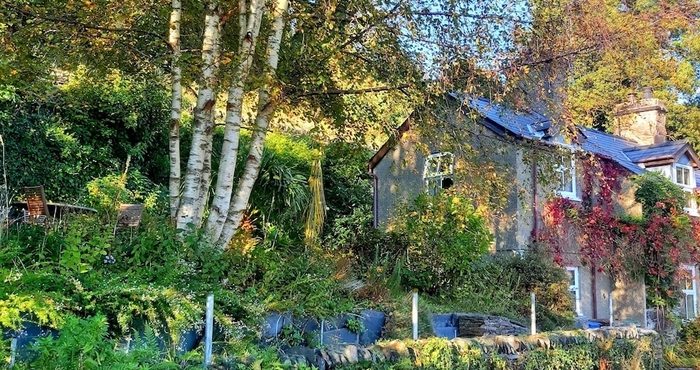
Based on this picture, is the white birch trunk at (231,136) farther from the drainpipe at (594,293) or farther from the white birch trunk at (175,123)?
the drainpipe at (594,293)

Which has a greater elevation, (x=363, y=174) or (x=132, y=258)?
(x=363, y=174)

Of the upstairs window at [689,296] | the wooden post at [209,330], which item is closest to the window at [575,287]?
the upstairs window at [689,296]

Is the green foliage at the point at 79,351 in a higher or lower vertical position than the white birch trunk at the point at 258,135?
lower

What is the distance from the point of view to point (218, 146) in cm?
1327

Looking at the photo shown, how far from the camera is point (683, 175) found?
18281mm

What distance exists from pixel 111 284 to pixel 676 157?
53.7ft

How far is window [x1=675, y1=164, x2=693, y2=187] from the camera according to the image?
59.2 feet

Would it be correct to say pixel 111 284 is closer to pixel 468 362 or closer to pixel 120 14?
pixel 120 14

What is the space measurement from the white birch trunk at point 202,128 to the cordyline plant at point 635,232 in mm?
9106

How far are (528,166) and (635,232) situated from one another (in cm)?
684

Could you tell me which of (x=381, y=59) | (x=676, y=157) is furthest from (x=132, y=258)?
(x=676, y=157)

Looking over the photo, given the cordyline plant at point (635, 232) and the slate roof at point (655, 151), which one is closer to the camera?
the cordyline plant at point (635, 232)

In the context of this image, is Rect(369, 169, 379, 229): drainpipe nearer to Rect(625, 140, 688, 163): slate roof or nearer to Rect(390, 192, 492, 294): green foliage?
Rect(390, 192, 492, 294): green foliage

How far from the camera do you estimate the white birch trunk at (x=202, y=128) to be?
22.7 feet
